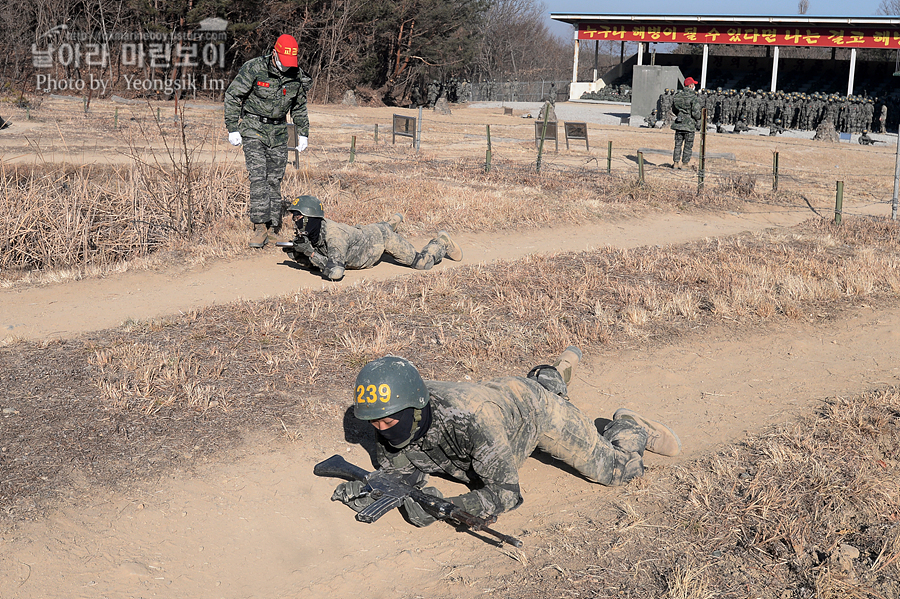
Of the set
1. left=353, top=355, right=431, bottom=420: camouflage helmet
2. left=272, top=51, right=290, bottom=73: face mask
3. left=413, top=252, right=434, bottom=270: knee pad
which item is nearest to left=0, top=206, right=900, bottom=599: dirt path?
left=353, top=355, right=431, bottom=420: camouflage helmet

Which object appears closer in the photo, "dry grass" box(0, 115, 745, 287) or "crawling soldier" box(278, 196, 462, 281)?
"crawling soldier" box(278, 196, 462, 281)

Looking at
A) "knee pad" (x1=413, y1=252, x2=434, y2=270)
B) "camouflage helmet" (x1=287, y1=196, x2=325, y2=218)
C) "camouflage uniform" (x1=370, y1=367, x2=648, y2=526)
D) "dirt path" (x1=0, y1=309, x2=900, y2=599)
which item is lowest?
"dirt path" (x1=0, y1=309, x2=900, y2=599)

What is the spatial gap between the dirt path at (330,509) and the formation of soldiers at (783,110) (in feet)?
88.8

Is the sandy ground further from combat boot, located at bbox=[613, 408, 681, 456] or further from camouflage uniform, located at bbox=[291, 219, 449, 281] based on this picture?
camouflage uniform, located at bbox=[291, 219, 449, 281]

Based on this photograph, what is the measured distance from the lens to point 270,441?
15.0 feet

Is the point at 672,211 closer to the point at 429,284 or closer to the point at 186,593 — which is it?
the point at 429,284

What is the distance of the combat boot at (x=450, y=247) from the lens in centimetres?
879

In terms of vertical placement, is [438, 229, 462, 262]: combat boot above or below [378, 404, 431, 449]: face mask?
above

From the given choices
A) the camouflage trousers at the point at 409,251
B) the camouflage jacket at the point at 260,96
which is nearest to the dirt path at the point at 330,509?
the camouflage trousers at the point at 409,251

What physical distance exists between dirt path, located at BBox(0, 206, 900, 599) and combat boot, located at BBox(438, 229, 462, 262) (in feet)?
9.92

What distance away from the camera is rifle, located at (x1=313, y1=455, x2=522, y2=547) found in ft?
11.4

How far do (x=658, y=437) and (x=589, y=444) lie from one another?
716 millimetres

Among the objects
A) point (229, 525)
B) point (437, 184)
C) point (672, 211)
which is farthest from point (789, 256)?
point (229, 525)

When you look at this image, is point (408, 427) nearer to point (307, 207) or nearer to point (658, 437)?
point (658, 437)
